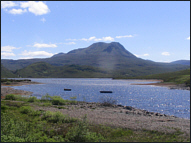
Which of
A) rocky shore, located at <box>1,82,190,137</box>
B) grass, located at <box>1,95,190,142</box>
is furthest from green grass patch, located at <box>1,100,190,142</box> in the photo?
rocky shore, located at <box>1,82,190,137</box>

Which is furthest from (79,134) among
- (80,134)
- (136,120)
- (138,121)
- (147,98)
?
(147,98)

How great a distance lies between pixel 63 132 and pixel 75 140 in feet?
8.20

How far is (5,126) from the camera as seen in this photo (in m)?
21.2

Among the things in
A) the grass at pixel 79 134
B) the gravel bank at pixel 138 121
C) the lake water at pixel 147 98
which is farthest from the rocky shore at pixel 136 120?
the lake water at pixel 147 98

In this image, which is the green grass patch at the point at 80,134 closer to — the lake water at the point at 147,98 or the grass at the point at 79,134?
the grass at the point at 79,134

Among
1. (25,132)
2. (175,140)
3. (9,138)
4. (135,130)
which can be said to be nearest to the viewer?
(9,138)

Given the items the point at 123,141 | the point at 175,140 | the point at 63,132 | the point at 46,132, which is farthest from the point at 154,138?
the point at 46,132

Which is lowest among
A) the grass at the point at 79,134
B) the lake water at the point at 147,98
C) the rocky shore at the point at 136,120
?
the lake water at the point at 147,98

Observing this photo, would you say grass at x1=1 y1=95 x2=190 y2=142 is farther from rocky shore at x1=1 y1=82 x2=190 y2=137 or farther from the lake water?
the lake water

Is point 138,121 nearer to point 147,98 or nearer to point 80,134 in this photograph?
point 80,134

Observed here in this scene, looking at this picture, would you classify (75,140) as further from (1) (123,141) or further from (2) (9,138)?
(2) (9,138)

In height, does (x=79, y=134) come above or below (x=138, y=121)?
above

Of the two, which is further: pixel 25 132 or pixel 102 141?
pixel 25 132

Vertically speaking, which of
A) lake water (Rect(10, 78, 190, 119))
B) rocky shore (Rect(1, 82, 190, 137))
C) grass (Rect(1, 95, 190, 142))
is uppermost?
grass (Rect(1, 95, 190, 142))
